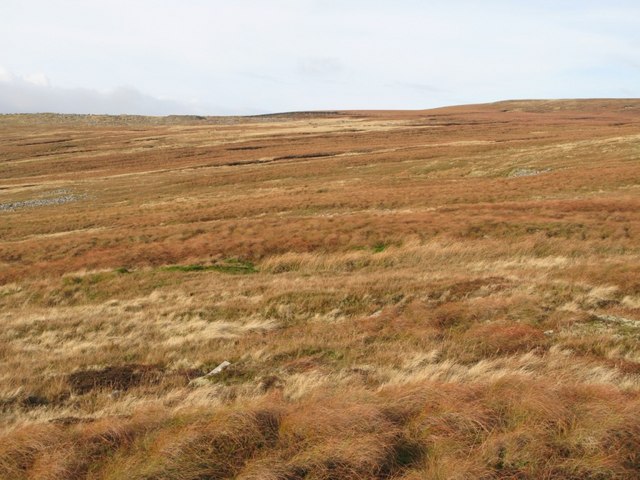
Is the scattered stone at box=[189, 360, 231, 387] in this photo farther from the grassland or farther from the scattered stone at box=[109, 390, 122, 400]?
the scattered stone at box=[109, 390, 122, 400]

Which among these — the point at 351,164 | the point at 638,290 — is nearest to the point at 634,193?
the point at 638,290

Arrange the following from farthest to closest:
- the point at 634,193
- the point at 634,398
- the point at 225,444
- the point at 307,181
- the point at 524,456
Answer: the point at 307,181 < the point at 634,193 < the point at 634,398 < the point at 225,444 < the point at 524,456

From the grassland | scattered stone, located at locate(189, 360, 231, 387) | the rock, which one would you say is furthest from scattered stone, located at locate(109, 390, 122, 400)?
the rock

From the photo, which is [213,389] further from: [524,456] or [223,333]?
[524,456]

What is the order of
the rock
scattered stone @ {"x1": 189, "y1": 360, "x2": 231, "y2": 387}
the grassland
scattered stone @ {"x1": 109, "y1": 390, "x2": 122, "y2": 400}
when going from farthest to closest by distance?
the rock → scattered stone @ {"x1": 189, "y1": 360, "x2": 231, "y2": 387} → scattered stone @ {"x1": 109, "y1": 390, "x2": 122, "y2": 400} → the grassland

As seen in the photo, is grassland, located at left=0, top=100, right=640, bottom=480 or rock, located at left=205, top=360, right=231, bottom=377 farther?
rock, located at left=205, top=360, right=231, bottom=377

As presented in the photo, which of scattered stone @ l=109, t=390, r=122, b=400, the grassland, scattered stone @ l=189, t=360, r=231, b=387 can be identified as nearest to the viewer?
the grassland

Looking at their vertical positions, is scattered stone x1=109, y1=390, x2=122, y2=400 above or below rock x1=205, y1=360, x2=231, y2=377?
above

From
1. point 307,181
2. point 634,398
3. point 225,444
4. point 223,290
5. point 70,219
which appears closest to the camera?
point 225,444

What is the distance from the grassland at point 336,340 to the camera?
5.70 meters

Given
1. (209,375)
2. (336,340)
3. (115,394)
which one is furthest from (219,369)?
(336,340)

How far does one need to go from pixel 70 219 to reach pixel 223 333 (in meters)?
35.2

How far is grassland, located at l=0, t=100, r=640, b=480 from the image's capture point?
18.7 feet

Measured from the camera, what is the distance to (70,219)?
43.1m
